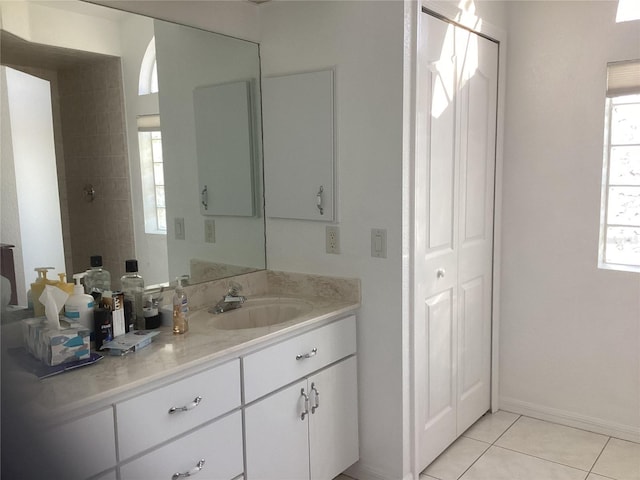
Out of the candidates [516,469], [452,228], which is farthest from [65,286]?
[516,469]

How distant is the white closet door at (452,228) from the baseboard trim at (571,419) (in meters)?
0.23

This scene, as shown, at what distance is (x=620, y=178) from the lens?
2.72 m

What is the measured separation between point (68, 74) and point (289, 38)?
1012mm

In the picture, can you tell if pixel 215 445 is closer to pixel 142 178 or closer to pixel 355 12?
pixel 142 178

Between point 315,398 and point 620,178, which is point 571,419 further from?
point 315,398

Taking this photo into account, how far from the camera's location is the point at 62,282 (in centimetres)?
172

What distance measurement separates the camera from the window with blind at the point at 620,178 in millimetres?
2635

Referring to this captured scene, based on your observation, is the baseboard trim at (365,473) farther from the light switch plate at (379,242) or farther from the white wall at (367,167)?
the light switch plate at (379,242)

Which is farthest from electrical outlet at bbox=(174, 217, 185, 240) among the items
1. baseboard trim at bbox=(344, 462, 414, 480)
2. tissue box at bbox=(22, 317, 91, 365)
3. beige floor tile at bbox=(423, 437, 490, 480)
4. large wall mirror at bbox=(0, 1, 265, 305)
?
beige floor tile at bbox=(423, 437, 490, 480)

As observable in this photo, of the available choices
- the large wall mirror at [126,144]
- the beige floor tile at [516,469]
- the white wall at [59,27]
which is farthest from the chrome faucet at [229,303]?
the beige floor tile at [516,469]

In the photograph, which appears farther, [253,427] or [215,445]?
[253,427]

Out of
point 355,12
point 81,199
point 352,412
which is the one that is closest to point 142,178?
point 81,199

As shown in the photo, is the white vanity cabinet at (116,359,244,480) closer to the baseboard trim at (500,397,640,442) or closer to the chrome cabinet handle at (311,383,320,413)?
the chrome cabinet handle at (311,383,320,413)

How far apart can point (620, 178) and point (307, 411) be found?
6.45 ft
